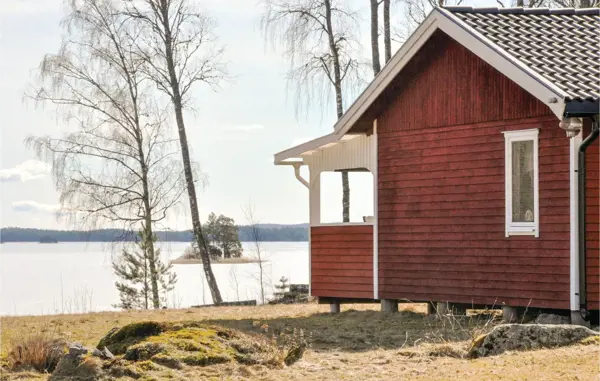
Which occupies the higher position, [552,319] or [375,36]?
[375,36]

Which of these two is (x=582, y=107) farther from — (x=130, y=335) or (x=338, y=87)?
(x=338, y=87)

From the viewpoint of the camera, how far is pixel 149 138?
102ft

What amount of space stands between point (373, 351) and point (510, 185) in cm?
451

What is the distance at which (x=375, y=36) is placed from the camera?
2930 centimetres

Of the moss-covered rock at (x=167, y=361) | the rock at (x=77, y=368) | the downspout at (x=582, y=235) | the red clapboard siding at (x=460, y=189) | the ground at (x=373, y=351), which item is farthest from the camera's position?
the red clapboard siding at (x=460, y=189)

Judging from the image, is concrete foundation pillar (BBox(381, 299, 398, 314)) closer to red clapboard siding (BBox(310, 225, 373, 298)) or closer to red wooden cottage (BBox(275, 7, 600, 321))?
red wooden cottage (BBox(275, 7, 600, 321))

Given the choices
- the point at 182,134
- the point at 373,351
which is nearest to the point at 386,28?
the point at 182,134

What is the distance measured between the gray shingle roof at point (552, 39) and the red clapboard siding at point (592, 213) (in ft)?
3.44

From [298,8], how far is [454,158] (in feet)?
39.5

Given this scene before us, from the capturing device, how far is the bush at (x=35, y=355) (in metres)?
13.0

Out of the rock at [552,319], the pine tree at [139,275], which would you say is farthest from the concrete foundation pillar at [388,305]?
the pine tree at [139,275]

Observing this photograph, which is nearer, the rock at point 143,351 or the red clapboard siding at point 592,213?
the rock at point 143,351

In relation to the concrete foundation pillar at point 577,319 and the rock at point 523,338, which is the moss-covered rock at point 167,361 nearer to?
the rock at point 523,338

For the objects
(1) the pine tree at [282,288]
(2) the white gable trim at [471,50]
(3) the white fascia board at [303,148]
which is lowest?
(1) the pine tree at [282,288]
